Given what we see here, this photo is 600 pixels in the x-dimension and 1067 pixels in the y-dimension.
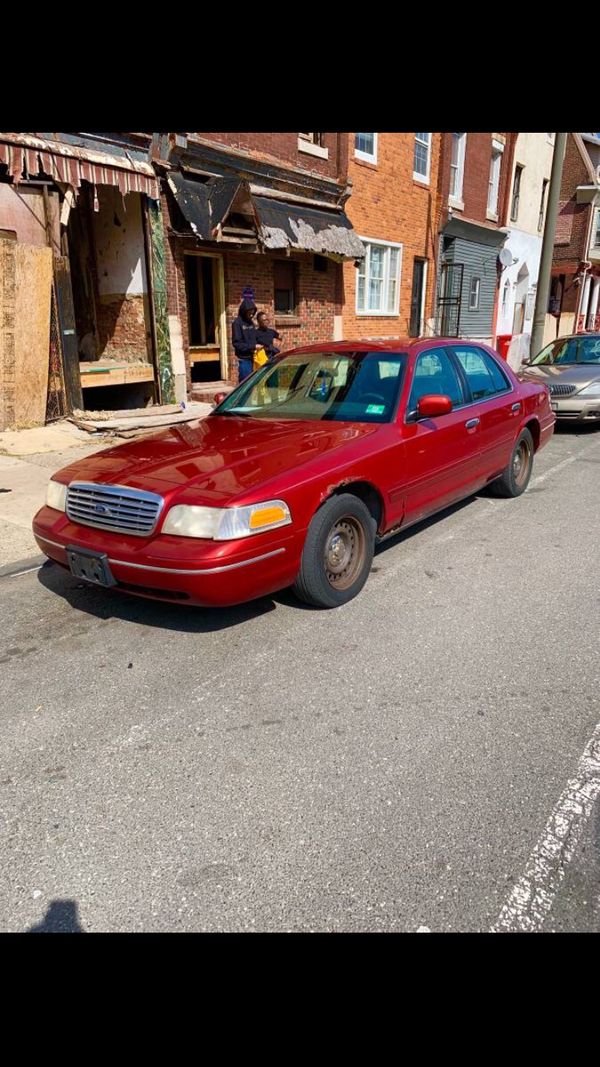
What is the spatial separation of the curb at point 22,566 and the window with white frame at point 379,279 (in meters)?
12.3

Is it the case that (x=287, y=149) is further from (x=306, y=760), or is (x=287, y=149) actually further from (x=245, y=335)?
(x=306, y=760)

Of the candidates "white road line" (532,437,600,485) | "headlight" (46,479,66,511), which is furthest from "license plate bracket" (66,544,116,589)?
"white road line" (532,437,600,485)

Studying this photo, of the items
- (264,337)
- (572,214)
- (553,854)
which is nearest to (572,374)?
(264,337)

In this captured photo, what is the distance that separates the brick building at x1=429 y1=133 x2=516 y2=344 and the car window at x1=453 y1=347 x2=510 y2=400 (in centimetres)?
1422

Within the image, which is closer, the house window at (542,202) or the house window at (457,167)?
the house window at (457,167)

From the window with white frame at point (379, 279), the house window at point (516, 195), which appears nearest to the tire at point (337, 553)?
the window with white frame at point (379, 279)

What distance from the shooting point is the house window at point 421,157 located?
54.1ft

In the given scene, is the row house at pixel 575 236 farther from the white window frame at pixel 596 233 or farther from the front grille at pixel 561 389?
the front grille at pixel 561 389

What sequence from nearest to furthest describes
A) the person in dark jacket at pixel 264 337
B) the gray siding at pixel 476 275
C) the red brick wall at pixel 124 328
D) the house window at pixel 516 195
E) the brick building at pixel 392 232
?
1. the person in dark jacket at pixel 264 337
2. the red brick wall at pixel 124 328
3. the brick building at pixel 392 232
4. the gray siding at pixel 476 275
5. the house window at pixel 516 195

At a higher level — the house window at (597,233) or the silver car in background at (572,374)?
the house window at (597,233)

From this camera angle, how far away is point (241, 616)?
13.0 ft

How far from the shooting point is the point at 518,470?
6.41m
